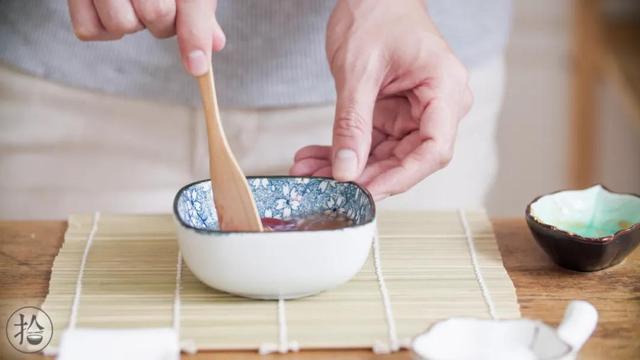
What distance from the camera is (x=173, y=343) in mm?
790

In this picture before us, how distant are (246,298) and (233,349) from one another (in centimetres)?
9

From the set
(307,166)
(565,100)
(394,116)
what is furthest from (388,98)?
(565,100)

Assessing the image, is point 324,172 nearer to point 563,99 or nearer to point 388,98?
point 388,98

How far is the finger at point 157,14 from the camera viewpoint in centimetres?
94

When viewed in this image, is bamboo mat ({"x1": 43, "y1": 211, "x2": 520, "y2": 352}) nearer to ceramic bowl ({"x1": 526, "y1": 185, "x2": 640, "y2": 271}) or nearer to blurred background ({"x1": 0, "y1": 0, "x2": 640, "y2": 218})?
ceramic bowl ({"x1": 526, "y1": 185, "x2": 640, "y2": 271})

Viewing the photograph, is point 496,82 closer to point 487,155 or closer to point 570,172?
point 487,155

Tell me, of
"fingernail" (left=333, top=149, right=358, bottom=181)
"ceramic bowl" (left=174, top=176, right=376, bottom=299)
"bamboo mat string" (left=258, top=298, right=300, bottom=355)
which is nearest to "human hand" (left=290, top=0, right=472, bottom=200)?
"fingernail" (left=333, top=149, right=358, bottom=181)

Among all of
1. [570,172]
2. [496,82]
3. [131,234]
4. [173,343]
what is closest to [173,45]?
[131,234]

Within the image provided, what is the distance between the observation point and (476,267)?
0.99 metres

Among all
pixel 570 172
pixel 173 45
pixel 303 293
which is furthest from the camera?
pixel 570 172

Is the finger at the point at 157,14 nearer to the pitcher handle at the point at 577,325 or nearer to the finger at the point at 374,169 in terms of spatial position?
the finger at the point at 374,169

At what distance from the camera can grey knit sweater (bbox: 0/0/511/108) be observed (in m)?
1.25

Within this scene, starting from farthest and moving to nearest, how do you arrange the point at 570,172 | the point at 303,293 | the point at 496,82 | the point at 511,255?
the point at 570,172
the point at 496,82
the point at 511,255
the point at 303,293

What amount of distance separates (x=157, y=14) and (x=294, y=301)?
0.29 metres
